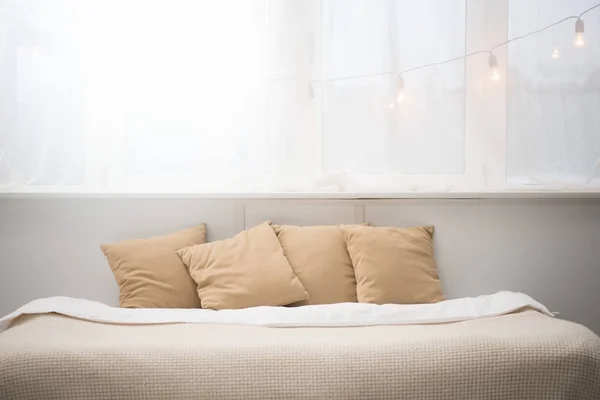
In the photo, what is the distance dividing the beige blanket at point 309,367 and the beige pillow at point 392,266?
61 cm

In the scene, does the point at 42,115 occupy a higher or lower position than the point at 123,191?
higher

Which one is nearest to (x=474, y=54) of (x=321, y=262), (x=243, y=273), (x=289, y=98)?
(x=289, y=98)

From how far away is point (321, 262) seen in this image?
243 centimetres

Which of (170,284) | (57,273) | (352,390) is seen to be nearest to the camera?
(352,390)

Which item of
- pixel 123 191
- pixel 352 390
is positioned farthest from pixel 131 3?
pixel 352 390

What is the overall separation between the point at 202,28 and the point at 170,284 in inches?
44.2

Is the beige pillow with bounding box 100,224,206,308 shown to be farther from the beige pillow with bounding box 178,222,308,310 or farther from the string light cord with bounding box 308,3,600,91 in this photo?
the string light cord with bounding box 308,3,600,91

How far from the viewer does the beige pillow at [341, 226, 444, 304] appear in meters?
2.36

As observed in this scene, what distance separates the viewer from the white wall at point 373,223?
8.49 ft

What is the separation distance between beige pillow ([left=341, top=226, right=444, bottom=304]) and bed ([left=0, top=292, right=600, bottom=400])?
0.52 m

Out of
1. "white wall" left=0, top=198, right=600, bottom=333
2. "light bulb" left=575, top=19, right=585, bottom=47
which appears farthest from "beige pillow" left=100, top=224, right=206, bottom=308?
"light bulb" left=575, top=19, right=585, bottom=47

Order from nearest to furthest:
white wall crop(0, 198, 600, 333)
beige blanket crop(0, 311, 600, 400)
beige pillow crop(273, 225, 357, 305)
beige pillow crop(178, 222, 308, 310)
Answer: beige blanket crop(0, 311, 600, 400) < beige pillow crop(178, 222, 308, 310) < beige pillow crop(273, 225, 357, 305) < white wall crop(0, 198, 600, 333)

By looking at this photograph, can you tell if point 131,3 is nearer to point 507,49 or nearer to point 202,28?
point 202,28

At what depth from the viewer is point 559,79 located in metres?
2.68
